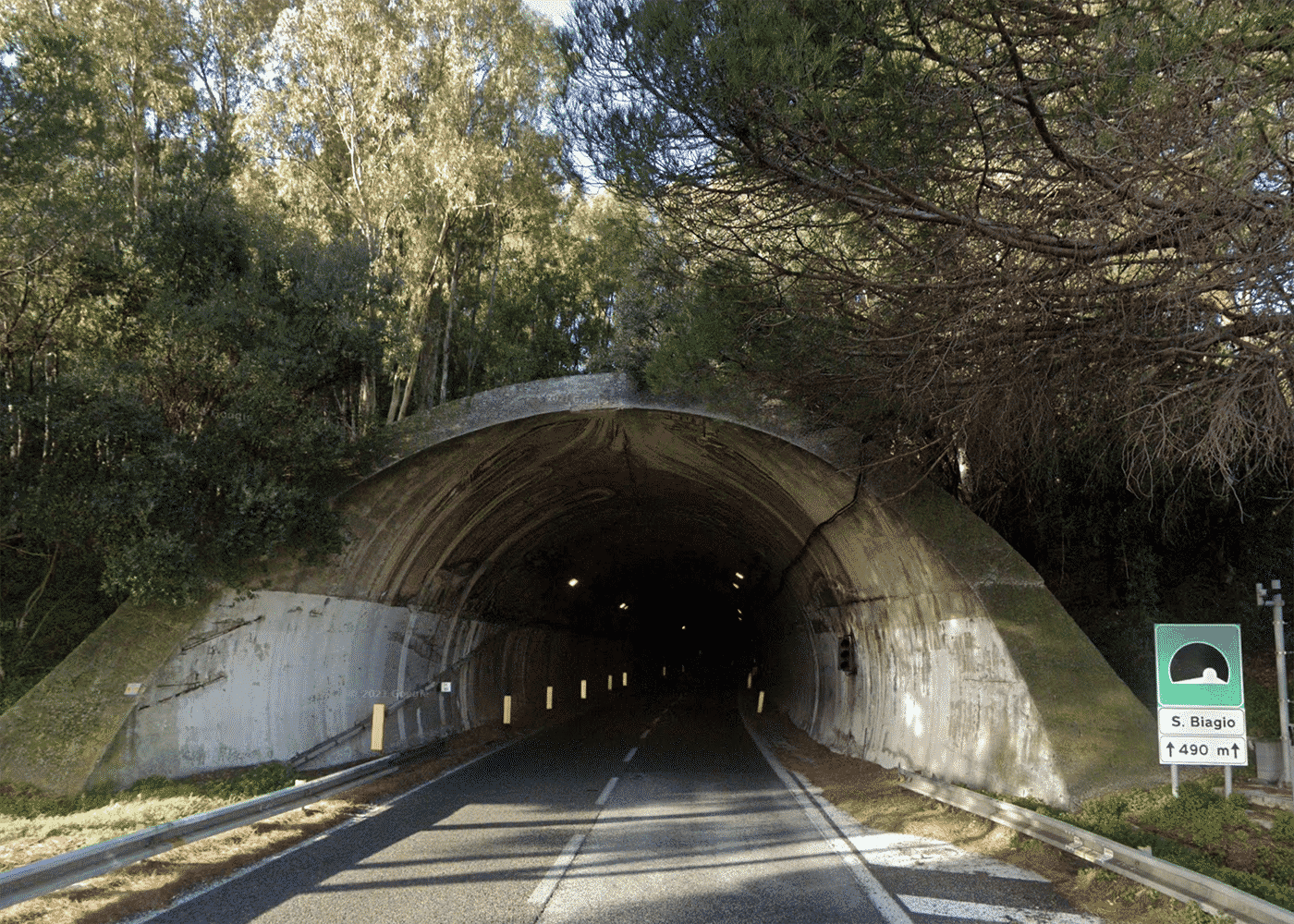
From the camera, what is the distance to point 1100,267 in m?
7.72

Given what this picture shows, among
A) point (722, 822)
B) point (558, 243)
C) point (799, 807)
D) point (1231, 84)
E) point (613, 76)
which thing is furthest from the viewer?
point (558, 243)

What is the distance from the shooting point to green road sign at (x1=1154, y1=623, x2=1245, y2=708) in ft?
28.3

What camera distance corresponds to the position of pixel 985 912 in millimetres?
6605

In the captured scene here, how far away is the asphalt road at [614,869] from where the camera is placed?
646cm

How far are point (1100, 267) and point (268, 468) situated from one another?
10.8m

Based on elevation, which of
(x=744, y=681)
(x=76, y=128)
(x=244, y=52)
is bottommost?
(x=744, y=681)

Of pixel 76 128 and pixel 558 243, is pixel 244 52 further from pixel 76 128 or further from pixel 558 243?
pixel 76 128

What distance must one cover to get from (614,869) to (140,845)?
154 inches

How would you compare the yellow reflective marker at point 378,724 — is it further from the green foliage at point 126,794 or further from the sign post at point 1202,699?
the sign post at point 1202,699

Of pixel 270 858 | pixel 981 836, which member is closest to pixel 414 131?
pixel 270 858

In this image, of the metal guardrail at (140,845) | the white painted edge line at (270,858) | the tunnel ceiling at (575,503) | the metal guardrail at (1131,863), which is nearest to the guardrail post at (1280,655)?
the metal guardrail at (1131,863)

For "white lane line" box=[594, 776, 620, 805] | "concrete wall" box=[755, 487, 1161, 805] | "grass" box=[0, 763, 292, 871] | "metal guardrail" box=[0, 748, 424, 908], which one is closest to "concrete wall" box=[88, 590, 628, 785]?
"grass" box=[0, 763, 292, 871]

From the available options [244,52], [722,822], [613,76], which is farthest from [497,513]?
[244,52]

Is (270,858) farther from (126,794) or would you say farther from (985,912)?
(985,912)
